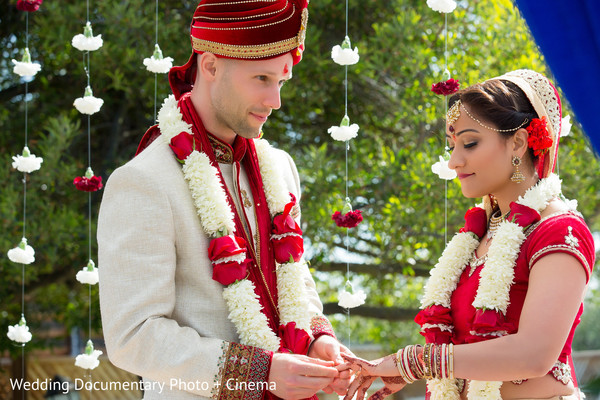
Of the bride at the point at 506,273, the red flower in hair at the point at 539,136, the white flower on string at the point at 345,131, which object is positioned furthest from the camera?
the white flower on string at the point at 345,131

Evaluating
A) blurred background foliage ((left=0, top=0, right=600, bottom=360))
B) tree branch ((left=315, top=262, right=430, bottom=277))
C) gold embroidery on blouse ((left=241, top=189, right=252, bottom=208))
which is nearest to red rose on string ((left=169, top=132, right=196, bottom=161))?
gold embroidery on blouse ((left=241, top=189, right=252, bottom=208))

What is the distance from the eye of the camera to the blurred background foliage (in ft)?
16.9

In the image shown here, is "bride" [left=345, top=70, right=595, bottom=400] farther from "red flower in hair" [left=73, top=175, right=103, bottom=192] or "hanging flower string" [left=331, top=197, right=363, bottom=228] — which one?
"red flower in hair" [left=73, top=175, right=103, bottom=192]

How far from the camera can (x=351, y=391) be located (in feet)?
8.76

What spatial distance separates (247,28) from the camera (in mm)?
2633

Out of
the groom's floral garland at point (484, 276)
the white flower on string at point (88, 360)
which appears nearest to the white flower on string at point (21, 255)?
the white flower on string at point (88, 360)

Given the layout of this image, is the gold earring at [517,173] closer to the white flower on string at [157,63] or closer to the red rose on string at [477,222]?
the red rose on string at [477,222]

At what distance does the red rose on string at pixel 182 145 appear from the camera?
266 centimetres

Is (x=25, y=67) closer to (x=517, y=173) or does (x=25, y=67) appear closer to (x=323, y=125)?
(x=323, y=125)

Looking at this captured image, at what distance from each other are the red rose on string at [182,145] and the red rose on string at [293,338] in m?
0.68

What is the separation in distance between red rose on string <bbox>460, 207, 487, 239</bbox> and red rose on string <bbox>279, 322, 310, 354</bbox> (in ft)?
2.35

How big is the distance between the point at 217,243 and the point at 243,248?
114 mm

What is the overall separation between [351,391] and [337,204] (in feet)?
8.65

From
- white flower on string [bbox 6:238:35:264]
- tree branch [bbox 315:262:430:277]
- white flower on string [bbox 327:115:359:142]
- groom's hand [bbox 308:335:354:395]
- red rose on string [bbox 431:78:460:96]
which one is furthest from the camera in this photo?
tree branch [bbox 315:262:430:277]
